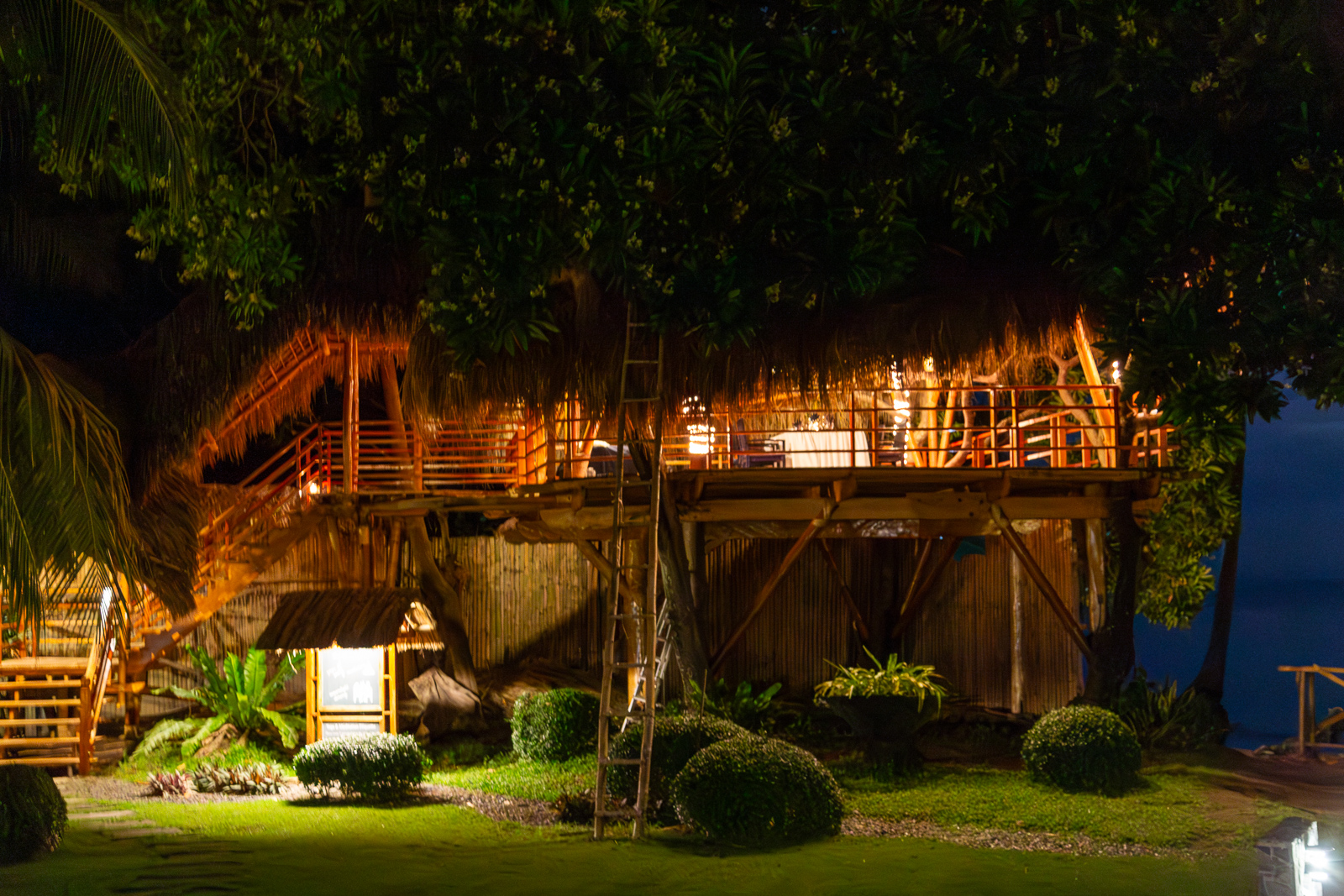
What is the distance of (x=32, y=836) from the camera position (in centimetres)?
918

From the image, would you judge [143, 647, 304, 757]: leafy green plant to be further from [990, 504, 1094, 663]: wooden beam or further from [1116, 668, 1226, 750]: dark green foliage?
[1116, 668, 1226, 750]: dark green foliage

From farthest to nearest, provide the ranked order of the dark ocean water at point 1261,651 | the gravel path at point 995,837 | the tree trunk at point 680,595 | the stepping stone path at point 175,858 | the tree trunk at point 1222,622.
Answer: the dark ocean water at point 1261,651
the tree trunk at point 1222,622
the tree trunk at point 680,595
the gravel path at point 995,837
the stepping stone path at point 175,858

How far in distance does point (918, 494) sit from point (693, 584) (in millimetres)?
2921

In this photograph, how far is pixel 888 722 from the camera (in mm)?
12328

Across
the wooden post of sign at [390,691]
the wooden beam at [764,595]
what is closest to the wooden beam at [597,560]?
the wooden beam at [764,595]

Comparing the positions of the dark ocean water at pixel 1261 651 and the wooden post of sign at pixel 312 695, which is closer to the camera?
the wooden post of sign at pixel 312 695

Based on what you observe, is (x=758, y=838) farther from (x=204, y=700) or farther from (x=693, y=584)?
(x=204, y=700)

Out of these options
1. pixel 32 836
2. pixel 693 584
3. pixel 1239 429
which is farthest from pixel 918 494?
pixel 32 836

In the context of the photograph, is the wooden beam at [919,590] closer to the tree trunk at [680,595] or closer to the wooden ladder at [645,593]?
the tree trunk at [680,595]

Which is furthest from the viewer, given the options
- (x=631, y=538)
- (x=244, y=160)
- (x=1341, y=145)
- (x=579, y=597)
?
(x=579, y=597)

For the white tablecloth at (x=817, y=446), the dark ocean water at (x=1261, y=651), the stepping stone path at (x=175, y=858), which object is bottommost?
the dark ocean water at (x=1261, y=651)

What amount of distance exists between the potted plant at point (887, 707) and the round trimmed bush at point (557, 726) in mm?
3028

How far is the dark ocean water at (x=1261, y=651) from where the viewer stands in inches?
1623

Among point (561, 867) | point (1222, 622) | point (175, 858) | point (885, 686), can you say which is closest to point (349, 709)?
point (175, 858)
